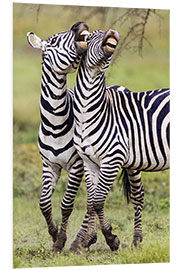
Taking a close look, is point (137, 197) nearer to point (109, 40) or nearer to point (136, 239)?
point (136, 239)

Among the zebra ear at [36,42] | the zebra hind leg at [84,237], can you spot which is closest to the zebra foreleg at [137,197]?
the zebra hind leg at [84,237]

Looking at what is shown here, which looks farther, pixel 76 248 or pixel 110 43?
pixel 76 248

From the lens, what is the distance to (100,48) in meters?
5.29

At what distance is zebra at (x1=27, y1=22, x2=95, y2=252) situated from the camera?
5.48 metres

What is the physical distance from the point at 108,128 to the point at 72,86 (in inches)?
54.8

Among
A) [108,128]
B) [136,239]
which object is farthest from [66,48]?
[136,239]

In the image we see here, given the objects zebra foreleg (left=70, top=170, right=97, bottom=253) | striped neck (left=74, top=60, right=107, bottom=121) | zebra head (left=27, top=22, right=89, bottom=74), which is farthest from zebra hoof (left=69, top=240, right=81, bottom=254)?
zebra head (left=27, top=22, right=89, bottom=74)

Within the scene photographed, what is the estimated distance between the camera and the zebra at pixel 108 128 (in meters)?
5.49

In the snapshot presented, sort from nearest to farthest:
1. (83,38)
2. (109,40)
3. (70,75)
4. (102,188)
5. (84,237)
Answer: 1. (109,40)
2. (83,38)
3. (102,188)
4. (84,237)
5. (70,75)

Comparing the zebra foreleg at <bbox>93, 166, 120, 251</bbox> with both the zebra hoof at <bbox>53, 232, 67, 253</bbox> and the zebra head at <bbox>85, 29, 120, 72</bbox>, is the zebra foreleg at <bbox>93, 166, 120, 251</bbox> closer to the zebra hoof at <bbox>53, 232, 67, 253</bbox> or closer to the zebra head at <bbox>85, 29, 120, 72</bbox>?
the zebra hoof at <bbox>53, 232, 67, 253</bbox>

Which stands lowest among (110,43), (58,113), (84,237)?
(84,237)

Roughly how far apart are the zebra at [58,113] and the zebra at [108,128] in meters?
0.13
